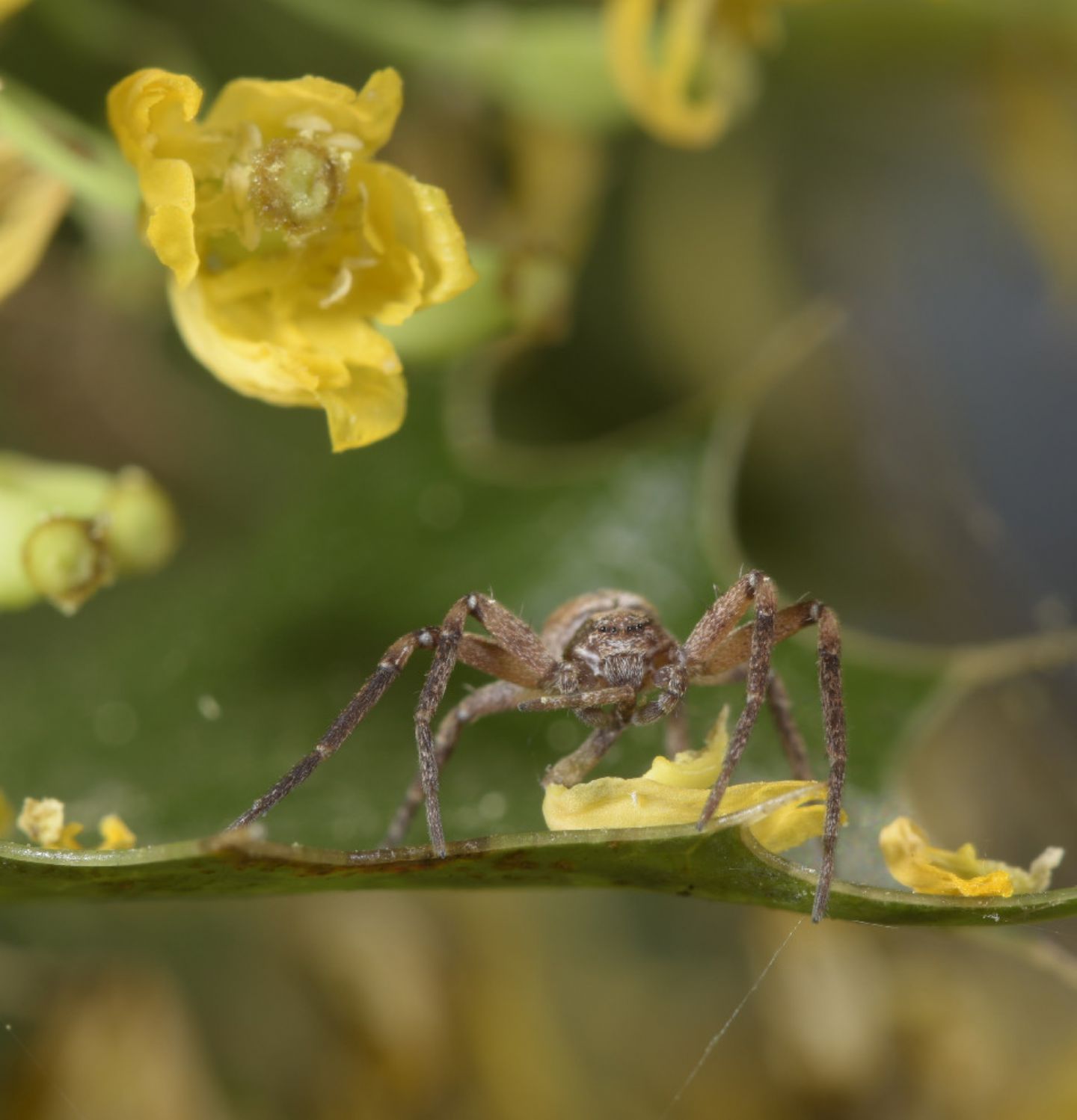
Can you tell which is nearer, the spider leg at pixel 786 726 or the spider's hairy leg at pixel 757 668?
the spider's hairy leg at pixel 757 668

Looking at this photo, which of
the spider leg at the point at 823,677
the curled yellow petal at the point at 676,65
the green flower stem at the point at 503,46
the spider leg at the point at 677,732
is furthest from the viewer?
the green flower stem at the point at 503,46

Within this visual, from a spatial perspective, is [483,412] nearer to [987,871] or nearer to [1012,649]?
[1012,649]

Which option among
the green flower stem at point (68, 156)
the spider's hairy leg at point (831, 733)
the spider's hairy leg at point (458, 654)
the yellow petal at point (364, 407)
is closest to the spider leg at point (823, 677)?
the spider's hairy leg at point (831, 733)

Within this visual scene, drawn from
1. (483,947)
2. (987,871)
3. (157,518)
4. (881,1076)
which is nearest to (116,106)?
(157,518)

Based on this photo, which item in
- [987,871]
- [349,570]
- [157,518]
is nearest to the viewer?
[987,871]

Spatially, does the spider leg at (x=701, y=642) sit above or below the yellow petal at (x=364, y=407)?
below

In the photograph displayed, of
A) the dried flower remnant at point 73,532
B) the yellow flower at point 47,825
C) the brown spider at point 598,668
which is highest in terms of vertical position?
the dried flower remnant at point 73,532

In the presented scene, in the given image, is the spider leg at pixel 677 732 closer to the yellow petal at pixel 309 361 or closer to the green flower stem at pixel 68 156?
the yellow petal at pixel 309 361
